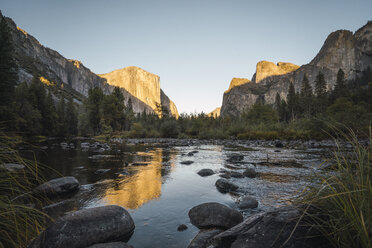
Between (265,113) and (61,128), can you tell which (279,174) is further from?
(61,128)

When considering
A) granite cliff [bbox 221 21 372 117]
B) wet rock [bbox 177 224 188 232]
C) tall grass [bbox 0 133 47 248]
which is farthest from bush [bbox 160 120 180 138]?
granite cliff [bbox 221 21 372 117]

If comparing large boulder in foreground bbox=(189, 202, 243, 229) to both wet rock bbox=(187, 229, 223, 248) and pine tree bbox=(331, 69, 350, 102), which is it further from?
pine tree bbox=(331, 69, 350, 102)

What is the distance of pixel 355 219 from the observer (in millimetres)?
1454

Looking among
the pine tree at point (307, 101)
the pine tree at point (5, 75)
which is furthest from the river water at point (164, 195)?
the pine tree at point (307, 101)

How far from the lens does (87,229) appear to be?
282cm

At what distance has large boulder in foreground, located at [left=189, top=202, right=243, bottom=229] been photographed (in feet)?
11.2

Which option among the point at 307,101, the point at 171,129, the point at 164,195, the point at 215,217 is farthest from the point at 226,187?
the point at 307,101

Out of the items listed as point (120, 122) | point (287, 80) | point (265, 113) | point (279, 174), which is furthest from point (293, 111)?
point (287, 80)

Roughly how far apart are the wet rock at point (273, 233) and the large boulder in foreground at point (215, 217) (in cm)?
113

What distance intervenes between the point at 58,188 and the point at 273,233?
5.53m

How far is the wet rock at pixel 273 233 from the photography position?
1.77 metres

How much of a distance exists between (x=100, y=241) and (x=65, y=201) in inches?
95.5

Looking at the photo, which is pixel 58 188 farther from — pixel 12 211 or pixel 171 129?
pixel 171 129

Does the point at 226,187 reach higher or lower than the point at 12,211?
lower
